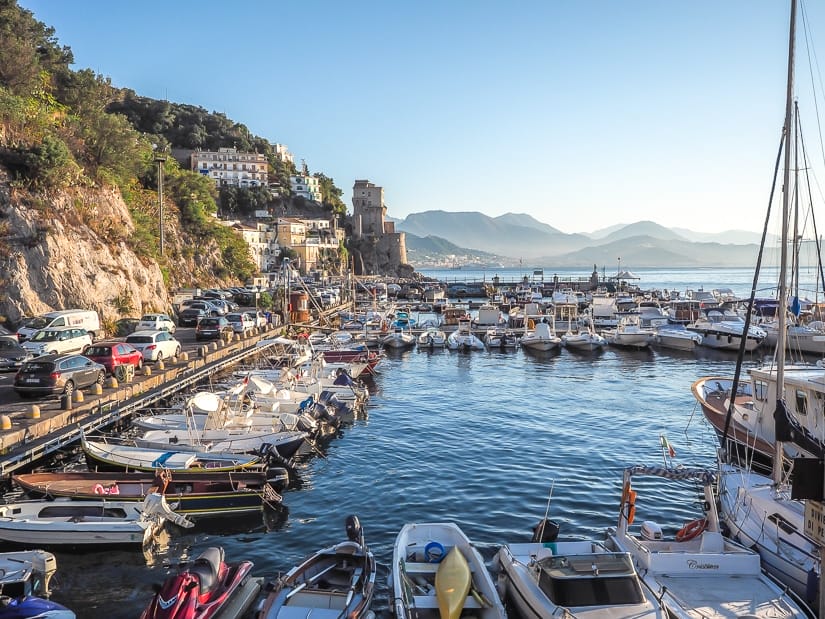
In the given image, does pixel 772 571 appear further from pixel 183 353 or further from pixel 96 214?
pixel 96 214

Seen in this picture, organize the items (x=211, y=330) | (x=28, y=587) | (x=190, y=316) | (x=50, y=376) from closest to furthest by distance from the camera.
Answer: (x=28, y=587) < (x=50, y=376) < (x=211, y=330) < (x=190, y=316)

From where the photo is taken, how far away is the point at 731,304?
292ft

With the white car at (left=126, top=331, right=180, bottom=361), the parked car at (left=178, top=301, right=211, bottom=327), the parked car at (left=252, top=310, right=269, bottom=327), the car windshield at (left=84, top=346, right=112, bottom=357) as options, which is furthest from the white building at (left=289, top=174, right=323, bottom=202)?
the car windshield at (left=84, top=346, right=112, bottom=357)

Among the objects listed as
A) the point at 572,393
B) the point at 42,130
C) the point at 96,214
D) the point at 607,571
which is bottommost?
the point at 572,393

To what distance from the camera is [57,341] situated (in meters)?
30.3

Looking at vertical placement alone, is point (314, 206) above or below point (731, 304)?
above

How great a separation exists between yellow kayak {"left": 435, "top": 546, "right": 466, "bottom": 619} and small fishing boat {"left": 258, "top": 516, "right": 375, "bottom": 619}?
1447mm

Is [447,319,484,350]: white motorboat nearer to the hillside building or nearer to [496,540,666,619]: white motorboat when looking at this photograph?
[496,540,666,619]: white motorboat

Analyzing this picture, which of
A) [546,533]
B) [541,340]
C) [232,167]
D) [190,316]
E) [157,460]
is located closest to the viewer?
[546,533]

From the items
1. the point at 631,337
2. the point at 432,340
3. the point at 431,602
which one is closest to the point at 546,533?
the point at 431,602

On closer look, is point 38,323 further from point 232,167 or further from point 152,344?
point 232,167

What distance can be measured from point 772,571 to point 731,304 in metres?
84.3

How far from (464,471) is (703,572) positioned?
436 inches

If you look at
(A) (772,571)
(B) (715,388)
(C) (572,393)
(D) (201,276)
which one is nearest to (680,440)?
(B) (715,388)
